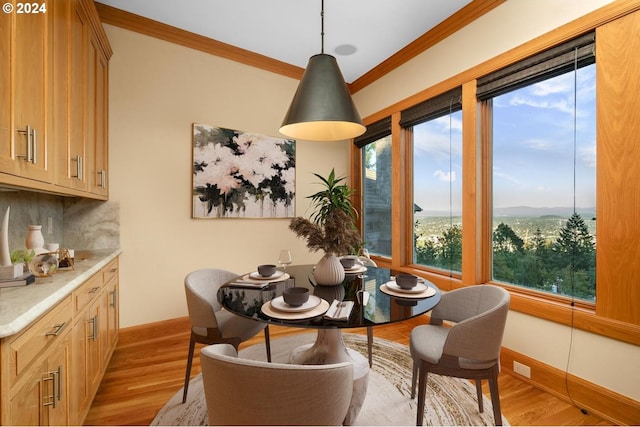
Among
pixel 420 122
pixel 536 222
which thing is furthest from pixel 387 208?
pixel 536 222

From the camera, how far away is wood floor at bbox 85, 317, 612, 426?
71.0 inches

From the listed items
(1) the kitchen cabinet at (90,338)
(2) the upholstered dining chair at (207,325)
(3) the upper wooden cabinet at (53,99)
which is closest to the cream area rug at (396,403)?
(2) the upholstered dining chair at (207,325)

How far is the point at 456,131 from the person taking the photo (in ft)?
9.60

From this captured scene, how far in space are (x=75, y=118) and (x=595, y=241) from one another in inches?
138

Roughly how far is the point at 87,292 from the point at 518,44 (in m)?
3.46

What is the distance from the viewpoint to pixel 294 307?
140 cm

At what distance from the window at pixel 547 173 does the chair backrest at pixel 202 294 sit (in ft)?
7.73

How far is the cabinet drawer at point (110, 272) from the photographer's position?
217 centimetres

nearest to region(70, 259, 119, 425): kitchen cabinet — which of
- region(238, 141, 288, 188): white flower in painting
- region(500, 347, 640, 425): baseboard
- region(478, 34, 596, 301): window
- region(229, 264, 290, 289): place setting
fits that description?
region(229, 264, 290, 289): place setting

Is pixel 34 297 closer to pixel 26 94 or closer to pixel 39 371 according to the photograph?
pixel 39 371

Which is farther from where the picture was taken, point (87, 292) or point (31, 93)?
point (87, 292)

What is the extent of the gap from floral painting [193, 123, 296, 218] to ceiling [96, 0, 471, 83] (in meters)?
1.02

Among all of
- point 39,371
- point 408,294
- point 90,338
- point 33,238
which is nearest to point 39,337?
point 39,371

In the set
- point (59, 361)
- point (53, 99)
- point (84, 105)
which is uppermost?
point (84, 105)
